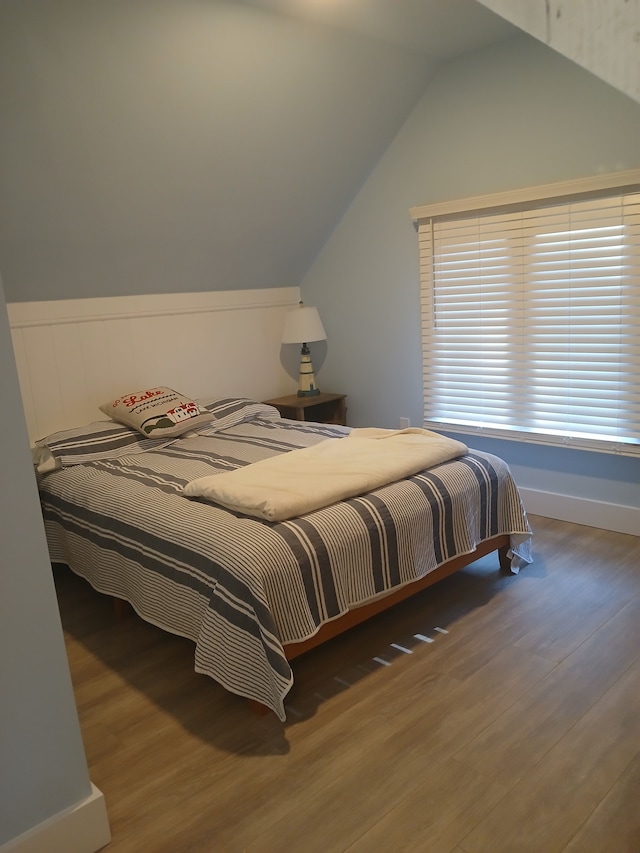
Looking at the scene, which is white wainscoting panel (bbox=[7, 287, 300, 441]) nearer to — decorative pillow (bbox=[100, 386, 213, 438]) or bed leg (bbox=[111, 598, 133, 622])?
decorative pillow (bbox=[100, 386, 213, 438])

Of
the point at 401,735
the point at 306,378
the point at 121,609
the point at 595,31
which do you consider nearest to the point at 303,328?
the point at 306,378

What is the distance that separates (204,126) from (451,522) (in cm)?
219

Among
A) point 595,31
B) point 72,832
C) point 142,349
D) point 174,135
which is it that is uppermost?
point 174,135

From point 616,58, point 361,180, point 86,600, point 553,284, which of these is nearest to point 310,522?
point 86,600

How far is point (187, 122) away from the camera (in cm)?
308

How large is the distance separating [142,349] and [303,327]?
1.05 meters

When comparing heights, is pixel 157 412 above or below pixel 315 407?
above

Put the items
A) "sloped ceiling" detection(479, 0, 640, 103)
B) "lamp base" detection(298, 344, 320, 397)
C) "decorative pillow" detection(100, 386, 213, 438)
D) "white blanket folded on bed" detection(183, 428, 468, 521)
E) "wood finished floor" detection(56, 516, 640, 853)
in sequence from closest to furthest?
"sloped ceiling" detection(479, 0, 640, 103) → "wood finished floor" detection(56, 516, 640, 853) → "white blanket folded on bed" detection(183, 428, 468, 521) → "decorative pillow" detection(100, 386, 213, 438) → "lamp base" detection(298, 344, 320, 397)

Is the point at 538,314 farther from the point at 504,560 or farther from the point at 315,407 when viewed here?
the point at 315,407

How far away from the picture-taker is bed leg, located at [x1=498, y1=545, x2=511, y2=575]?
118 inches

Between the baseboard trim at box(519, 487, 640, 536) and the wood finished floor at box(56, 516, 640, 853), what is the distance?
1.80ft

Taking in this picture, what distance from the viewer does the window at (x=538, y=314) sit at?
313 cm

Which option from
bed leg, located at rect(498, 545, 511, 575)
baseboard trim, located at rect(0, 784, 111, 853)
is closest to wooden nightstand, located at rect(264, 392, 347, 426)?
bed leg, located at rect(498, 545, 511, 575)

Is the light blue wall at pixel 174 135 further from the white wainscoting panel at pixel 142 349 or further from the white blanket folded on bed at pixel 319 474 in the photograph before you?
the white blanket folded on bed at pixel 319 474
